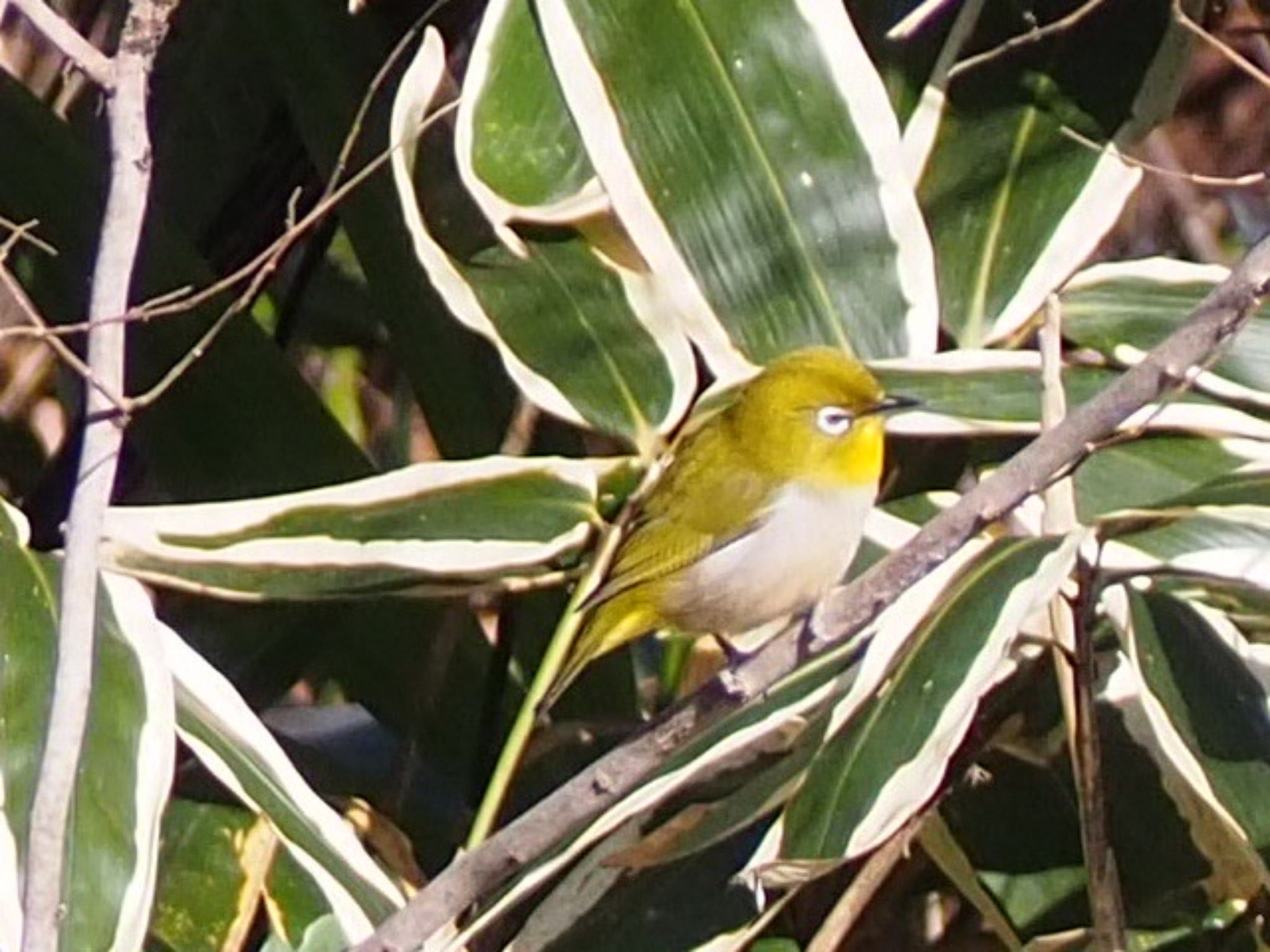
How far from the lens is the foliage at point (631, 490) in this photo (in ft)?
4.28

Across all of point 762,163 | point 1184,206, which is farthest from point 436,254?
point 1184,206

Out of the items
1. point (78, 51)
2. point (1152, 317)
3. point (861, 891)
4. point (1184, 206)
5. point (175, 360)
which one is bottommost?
point (861, 891)

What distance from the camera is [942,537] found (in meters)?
1.08

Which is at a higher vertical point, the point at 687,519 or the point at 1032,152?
the point at 1032,152

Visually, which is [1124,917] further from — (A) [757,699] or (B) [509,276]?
(B) [509,276]

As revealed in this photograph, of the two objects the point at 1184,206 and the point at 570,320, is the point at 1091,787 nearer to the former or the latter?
the point at 570,320

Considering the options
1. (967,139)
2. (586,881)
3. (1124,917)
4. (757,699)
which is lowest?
(1124,917)

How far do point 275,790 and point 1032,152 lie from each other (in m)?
0.63

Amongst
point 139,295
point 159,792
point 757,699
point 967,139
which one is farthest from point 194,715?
point 967,139

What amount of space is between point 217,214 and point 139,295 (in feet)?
0.99

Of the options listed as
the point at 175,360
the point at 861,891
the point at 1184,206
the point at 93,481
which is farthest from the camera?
the point at 1184,206

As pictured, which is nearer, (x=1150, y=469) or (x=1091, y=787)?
(x=1091, y=787)

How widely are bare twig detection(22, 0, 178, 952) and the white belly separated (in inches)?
19.8

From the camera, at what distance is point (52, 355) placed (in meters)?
1.99
